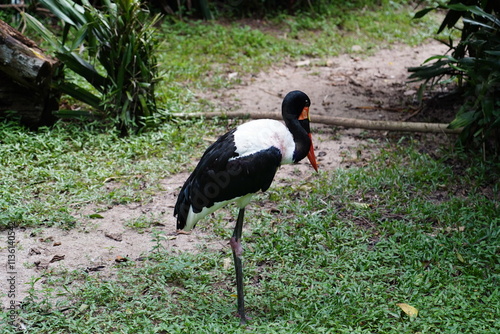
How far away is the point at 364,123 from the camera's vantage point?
19.5 feet

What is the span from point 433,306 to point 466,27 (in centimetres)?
331

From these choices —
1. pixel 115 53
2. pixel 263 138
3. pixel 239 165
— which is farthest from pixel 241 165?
pixel 115 53

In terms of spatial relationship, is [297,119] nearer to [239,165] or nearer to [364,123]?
[239,165]

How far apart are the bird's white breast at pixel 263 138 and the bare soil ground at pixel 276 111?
112 centimetres

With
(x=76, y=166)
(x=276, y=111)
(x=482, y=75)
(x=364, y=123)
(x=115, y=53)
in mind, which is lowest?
(x=76, y=166)

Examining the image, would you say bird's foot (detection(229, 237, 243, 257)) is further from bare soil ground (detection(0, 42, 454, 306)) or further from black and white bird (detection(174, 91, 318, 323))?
bare soil ground (detection(0, 42, 454, 306))

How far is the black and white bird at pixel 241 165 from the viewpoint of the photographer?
3457 mm

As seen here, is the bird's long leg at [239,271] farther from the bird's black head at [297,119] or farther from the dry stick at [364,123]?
the dry stick at [364,123]

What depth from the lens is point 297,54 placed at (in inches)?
329

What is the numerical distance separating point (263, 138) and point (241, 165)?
21cm

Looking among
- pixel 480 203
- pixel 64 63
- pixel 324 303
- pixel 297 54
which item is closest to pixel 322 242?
pixel 324 303

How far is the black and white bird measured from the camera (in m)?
3.46

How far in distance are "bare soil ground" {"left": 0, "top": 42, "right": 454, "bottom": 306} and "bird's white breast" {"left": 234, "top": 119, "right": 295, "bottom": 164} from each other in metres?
1.12

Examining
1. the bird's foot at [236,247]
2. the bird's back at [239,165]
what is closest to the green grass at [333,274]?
the bird's foot at [236,247]
